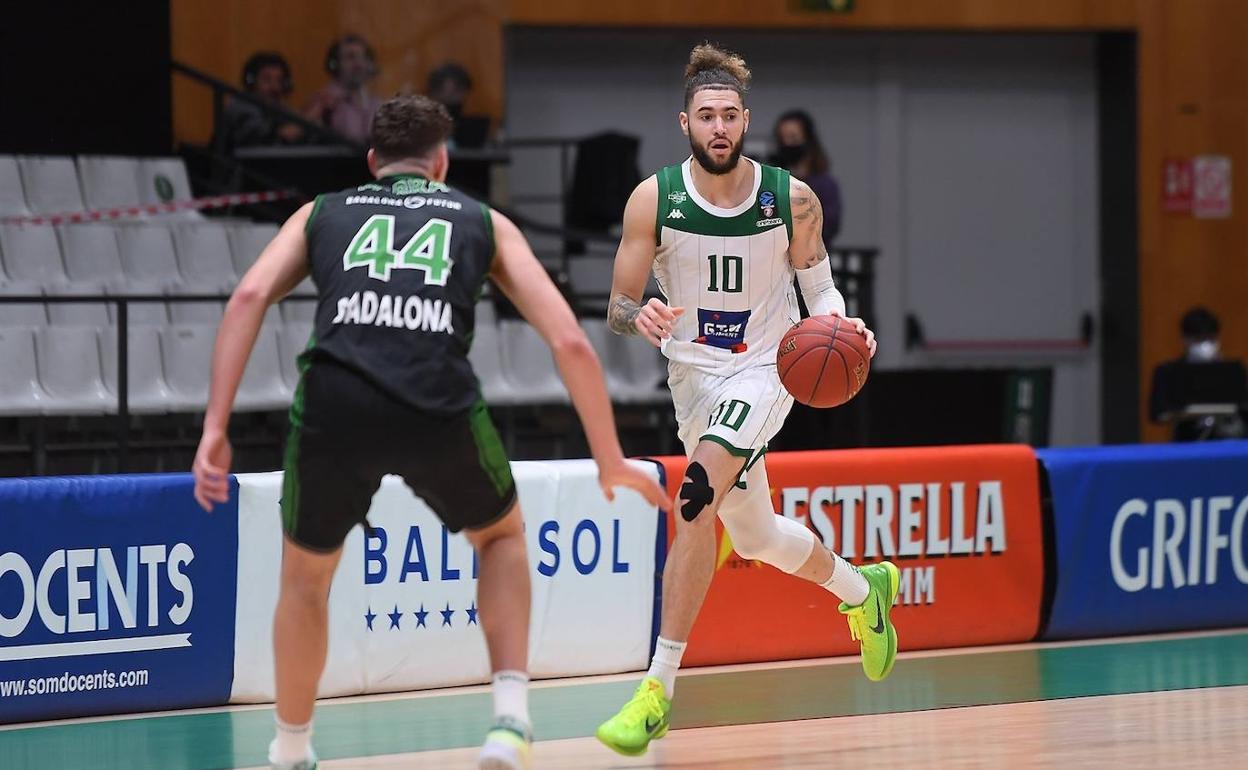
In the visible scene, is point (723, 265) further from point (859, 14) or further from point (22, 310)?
point (859, 14)

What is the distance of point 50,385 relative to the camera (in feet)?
32.9

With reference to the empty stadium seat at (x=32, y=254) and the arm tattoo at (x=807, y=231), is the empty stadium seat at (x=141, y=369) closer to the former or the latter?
the empty stadium seat at (x=32, y=254)

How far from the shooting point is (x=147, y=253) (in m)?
11.3

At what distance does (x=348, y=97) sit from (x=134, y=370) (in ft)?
11.6

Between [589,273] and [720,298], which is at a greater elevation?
[589,273]

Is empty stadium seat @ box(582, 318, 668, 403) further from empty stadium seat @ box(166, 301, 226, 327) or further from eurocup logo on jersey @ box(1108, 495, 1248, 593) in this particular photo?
eurocup logo on jersey @ box(1108, 495, 1248, 593)

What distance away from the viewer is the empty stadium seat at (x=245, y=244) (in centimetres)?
1159

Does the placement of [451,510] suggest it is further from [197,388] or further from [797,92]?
[797,92]

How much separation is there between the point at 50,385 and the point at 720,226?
16.6ft

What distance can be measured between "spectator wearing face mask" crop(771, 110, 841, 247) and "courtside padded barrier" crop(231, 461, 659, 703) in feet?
15.3

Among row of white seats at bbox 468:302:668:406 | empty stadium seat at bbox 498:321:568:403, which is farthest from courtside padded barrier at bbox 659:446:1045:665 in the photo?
empty stadium seat at bbox 498:321:568:403

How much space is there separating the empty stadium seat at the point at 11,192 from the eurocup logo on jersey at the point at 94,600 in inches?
201

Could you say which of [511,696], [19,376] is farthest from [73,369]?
[511,696]

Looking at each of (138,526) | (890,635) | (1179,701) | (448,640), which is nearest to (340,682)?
(448,640)
